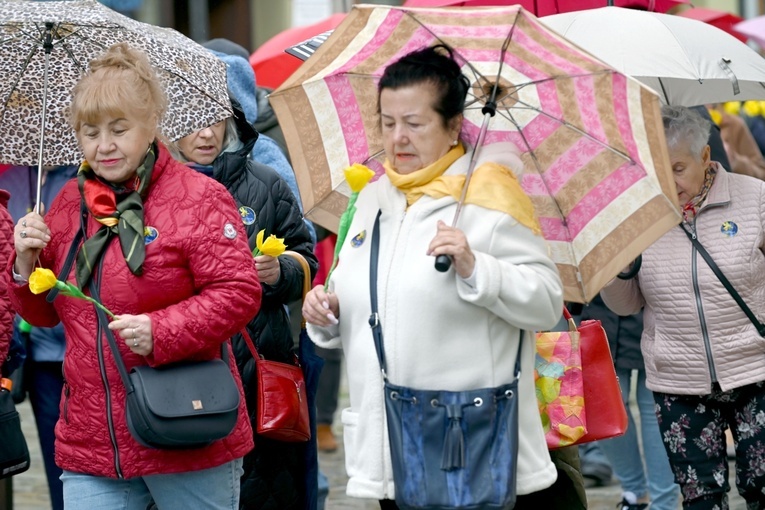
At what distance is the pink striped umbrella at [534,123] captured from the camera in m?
4.09

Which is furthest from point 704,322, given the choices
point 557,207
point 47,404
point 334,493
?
point 334,493

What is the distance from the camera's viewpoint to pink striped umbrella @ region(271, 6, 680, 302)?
13.4ft

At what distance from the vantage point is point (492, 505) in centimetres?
392

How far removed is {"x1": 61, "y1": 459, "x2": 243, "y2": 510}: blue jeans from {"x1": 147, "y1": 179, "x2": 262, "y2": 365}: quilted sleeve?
0.38 m

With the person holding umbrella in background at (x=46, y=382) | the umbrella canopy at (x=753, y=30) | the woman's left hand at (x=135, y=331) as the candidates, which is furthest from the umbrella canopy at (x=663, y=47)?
the umbrella canopy at (x=753, y=30)

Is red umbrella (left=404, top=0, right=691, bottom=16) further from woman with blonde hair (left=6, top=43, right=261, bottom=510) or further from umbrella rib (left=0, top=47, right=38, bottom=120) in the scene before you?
woman with blonde hair (left=6, top=43, right=261, bottom=510)

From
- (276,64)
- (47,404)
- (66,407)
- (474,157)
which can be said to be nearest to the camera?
(474,157)

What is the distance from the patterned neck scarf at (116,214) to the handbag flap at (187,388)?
30cm

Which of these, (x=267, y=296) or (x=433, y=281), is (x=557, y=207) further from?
(x=267, y=296)

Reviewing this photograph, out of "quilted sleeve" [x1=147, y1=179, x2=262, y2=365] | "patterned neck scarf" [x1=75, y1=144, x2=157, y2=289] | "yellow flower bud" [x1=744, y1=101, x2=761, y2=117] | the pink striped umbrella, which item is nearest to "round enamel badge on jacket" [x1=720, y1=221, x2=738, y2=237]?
the pink striped umbrella

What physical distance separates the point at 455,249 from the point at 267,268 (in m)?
1.34

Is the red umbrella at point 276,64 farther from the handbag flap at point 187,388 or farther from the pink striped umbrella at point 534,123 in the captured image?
the handbag flap at point 187,388

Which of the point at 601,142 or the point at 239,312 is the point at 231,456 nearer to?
the point at 239,312

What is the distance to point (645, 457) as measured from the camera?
6.75 meters
